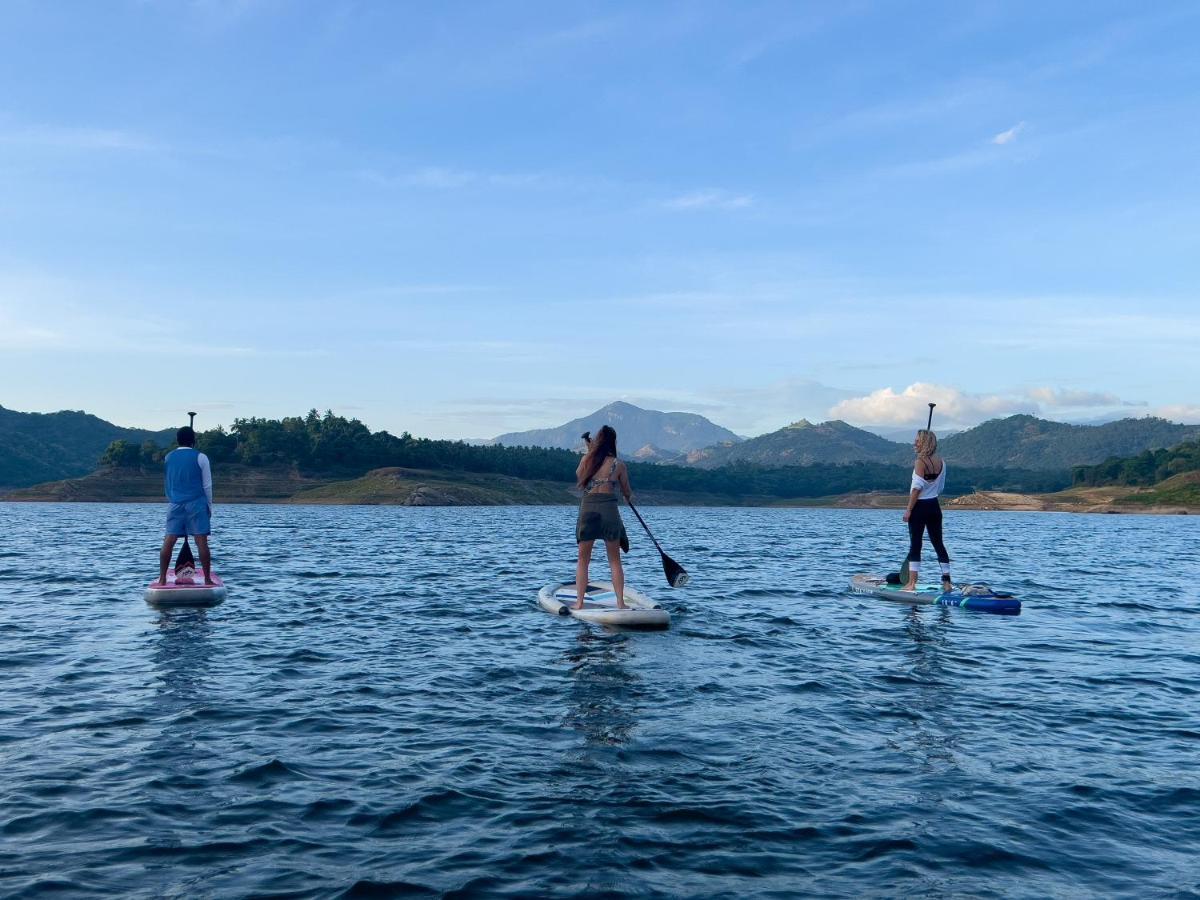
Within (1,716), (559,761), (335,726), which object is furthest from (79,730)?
(559,761)

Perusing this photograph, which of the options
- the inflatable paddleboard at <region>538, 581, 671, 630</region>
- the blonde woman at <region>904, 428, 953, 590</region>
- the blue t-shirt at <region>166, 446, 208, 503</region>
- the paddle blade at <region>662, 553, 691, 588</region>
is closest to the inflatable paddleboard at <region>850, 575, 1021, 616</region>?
the blonde woman at <region>904, 428, 953, 590</region>

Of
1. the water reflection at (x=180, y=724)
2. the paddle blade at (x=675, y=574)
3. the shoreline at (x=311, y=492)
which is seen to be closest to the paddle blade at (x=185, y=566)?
the water reflection at (x=180, y=724)

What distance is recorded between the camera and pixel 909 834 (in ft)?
24.5

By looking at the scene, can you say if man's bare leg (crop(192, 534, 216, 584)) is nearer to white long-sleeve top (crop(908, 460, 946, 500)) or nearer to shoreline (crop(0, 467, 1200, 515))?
white long-sleeve top (crop(908, 460, 946, 500))

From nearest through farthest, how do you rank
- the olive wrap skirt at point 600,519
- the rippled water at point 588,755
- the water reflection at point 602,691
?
the rippled water at point 588,755 < the water reflection at point 602,691 < the olive wrap skirt at point 600,519

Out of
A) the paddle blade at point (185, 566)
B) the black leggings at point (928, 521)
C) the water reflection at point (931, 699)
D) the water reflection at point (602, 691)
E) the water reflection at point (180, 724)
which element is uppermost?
the black leggings at point (928, 521)

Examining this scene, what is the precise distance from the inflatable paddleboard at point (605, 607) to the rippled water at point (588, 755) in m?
0.44

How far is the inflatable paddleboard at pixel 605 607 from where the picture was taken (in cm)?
1812

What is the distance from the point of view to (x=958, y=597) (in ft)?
72.7

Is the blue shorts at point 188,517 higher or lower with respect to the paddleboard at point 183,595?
higher

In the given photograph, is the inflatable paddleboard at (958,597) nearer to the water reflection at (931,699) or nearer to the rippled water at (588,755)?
the rippled water at (588,755)

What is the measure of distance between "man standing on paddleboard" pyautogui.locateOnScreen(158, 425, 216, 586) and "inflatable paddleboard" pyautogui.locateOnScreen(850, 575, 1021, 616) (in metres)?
17.3

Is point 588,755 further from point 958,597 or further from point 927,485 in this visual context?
point 958,597

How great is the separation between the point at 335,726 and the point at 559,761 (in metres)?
3.00
